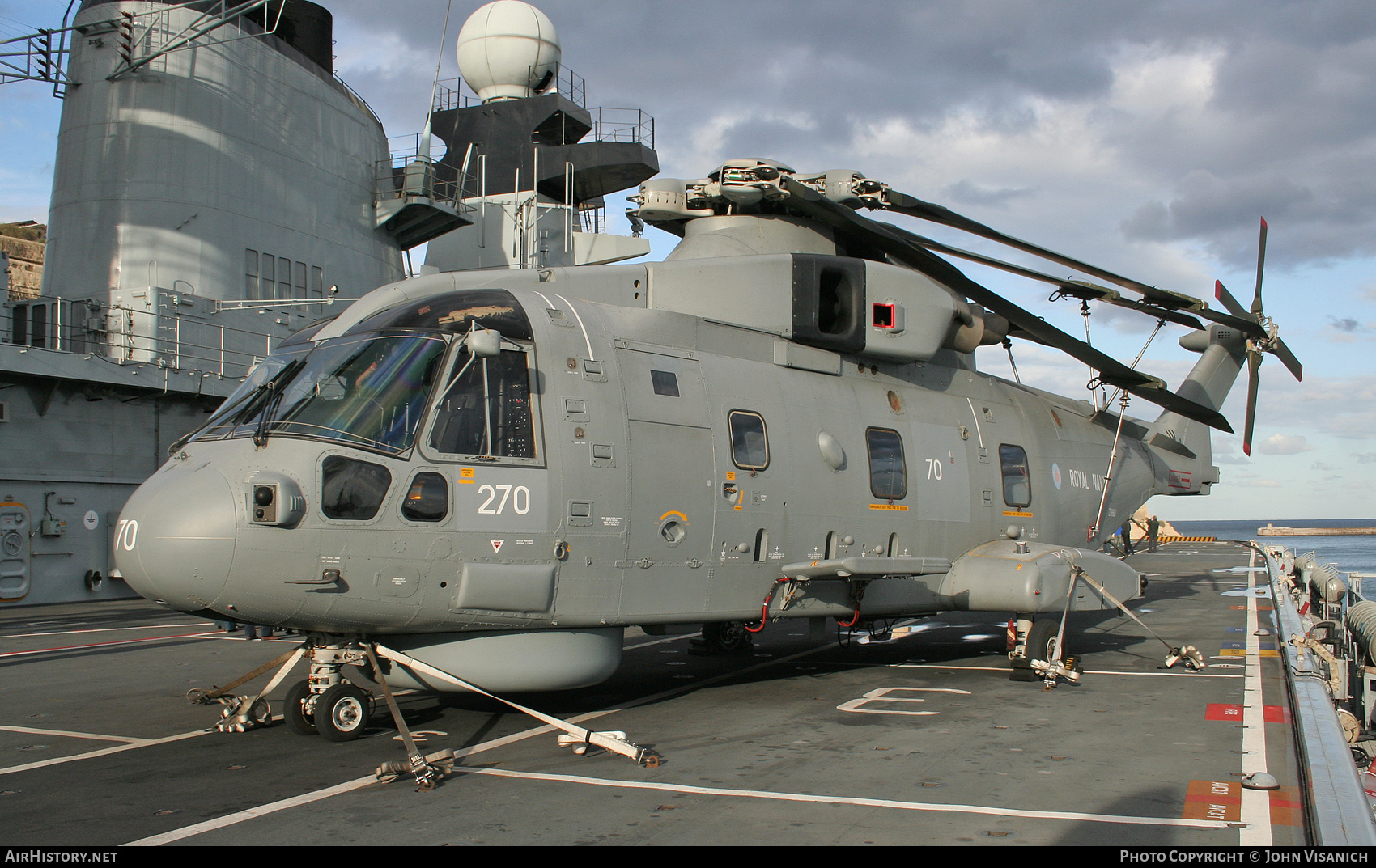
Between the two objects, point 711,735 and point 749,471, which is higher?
point 749,471

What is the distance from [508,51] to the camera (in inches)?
1182

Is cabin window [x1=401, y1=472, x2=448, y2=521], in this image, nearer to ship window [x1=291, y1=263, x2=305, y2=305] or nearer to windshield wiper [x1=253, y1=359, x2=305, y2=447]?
windshield wiper [x1=253, y1=359, x2=305, y2=447]

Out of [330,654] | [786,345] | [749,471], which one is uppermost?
[786,345]

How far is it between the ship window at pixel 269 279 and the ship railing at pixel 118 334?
1.38 metres

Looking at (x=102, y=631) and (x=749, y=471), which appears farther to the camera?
(x=102, y=631)

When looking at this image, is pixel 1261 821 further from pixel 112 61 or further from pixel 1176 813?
pixel 112 61

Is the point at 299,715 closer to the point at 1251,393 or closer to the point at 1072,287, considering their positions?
the point at 1072,287

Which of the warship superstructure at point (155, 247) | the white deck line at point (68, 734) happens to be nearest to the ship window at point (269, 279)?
the warship superstructure at point (155, 247)

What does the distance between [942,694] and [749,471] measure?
2.96 meters

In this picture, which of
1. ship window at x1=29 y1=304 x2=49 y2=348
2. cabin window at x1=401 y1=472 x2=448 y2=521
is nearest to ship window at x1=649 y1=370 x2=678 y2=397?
cabin window at x1=401 y1=472 x2=448 y2=521

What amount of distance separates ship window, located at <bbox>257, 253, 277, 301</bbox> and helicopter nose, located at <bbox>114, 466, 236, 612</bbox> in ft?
58.4

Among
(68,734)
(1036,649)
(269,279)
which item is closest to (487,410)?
(68,734)

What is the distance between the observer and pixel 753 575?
29.8 feet

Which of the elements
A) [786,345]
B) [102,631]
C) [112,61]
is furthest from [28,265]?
[786,345]
